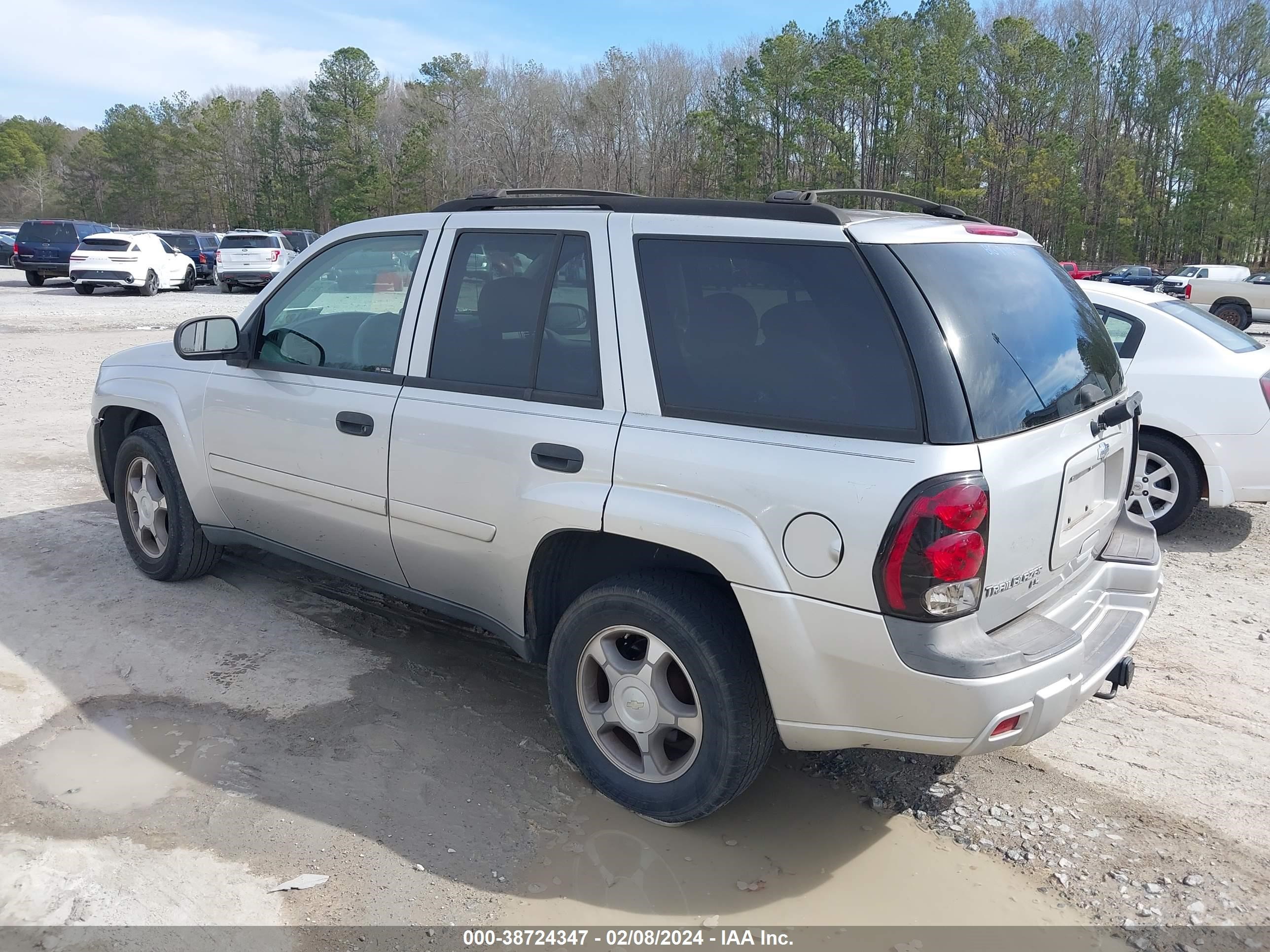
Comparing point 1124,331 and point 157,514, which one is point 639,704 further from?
point 1124,331

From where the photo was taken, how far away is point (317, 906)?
2.76m

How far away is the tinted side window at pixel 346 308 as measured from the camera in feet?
12.8

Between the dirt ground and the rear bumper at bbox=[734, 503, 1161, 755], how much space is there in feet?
1.77

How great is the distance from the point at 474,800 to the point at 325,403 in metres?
1.73

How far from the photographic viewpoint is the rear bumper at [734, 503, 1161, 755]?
101 inches

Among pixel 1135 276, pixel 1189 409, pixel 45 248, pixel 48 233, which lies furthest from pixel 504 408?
pixel 1135 276

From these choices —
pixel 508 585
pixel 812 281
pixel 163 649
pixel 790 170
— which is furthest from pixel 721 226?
pixel 790 170

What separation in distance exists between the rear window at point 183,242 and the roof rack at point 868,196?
33.0 metres

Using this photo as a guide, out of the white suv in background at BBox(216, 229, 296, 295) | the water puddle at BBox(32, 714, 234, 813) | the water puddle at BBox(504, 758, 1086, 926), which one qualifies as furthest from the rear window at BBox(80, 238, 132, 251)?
the water puddle at BBox(504, 758, 1086, 926)

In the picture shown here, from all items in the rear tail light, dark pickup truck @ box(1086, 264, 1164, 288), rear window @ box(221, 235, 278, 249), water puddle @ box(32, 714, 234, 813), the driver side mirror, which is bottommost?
water puddle @ box(32, 714, 234, 813)

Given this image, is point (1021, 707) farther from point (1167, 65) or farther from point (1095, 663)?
point (1167, 65)

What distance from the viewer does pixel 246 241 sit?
27234 mm

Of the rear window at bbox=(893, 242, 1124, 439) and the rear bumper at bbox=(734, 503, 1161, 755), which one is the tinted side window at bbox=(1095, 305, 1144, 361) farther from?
the rear bumper at bbox=(734, 503, 1161, 755)

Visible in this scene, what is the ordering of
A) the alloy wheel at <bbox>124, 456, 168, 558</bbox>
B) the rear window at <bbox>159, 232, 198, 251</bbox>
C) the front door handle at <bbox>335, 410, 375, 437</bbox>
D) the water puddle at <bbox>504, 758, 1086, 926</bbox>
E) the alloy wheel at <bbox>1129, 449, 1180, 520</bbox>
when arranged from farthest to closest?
the rear window at <bbox>159, 232, 198, 251</bbox>
the alloy wheel at <bbox>1129, 449, 1180, 520</bbox>
the alloy wheel at <bbox>124, 456, 168, 558</bbox>
the front door handle at <bbox>335, 410, 375, 437</bbox>
the water puddle at <bbox>504, 758, 1086, 926</bbox>
